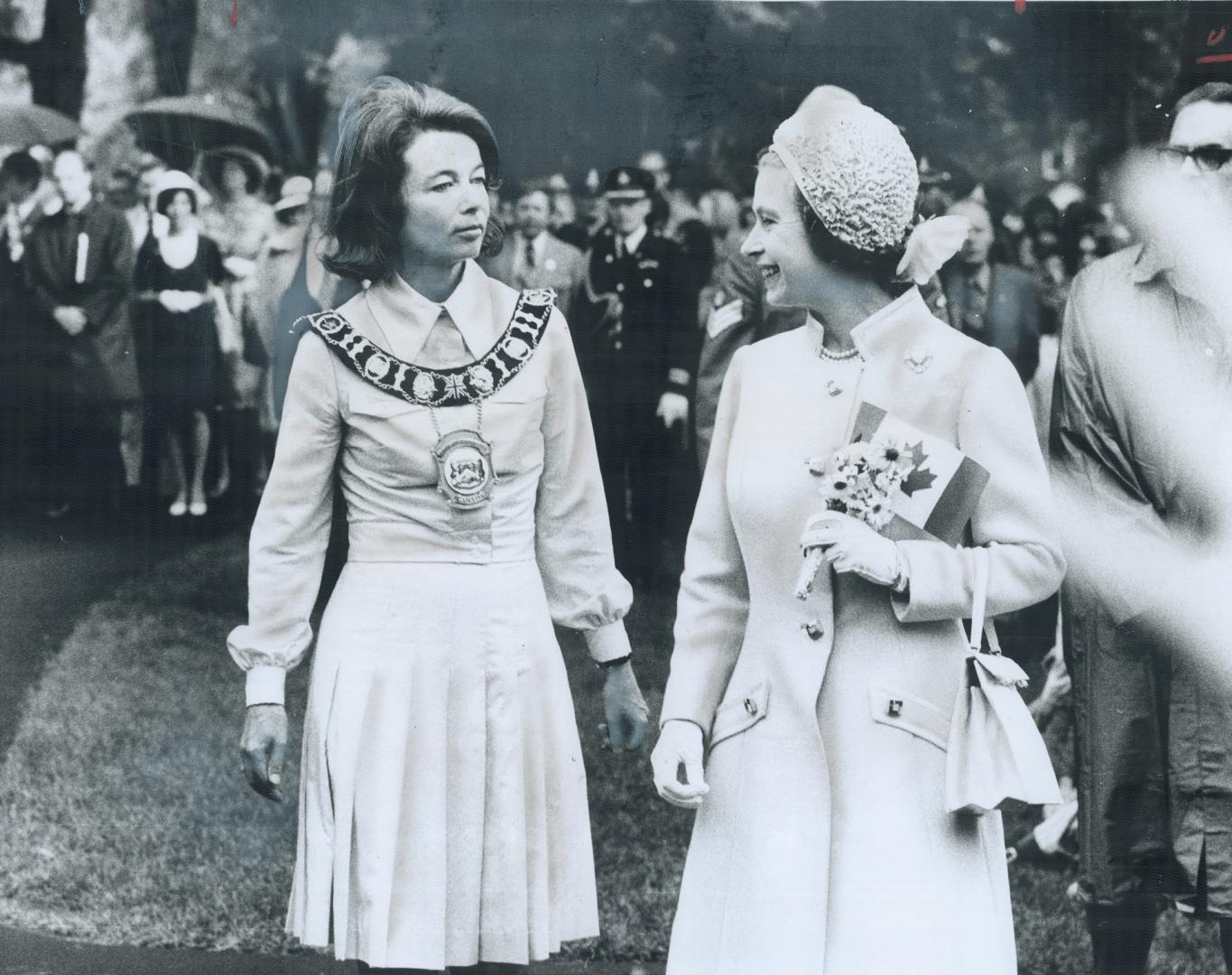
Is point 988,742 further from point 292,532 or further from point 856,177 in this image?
point 292,532

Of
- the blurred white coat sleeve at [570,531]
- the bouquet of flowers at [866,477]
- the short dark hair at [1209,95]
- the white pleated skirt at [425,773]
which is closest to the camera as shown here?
the bouquet of flowers at [866,477]

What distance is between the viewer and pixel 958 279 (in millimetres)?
5277

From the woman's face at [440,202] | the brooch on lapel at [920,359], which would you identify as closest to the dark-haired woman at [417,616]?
the woman's face at [440,202]

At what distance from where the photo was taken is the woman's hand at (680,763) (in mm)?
3820

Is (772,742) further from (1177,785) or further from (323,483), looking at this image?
(1177,785)

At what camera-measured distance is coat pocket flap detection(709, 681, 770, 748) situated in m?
3.86

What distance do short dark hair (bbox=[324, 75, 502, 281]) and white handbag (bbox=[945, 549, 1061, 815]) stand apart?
1683 millimetres

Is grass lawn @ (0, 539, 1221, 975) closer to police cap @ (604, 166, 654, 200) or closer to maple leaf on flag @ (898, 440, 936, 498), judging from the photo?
police cap @ (604, 166, 654, 200)

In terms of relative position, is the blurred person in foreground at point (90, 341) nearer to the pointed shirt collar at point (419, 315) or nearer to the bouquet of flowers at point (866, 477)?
the pointed shirt collar at point (419, 315)

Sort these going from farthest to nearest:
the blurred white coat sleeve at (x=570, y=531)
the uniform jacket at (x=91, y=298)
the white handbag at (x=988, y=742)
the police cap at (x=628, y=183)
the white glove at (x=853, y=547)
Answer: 1. the uniform jacket at (x=91, y=298)
2. the police cap at (x=628, y=183)
3. the blurred white coat sleeve at (x=570, y=531)
4. the white glove at (x=853, y=547)
5. the white handbag at (x=988, y=742)

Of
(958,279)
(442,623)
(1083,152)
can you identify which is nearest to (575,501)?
(442,623)

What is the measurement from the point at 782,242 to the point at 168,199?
225 centimetres

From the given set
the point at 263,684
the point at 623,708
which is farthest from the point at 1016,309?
the point at 263,684

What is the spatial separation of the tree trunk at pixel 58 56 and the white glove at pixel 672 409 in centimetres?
197
